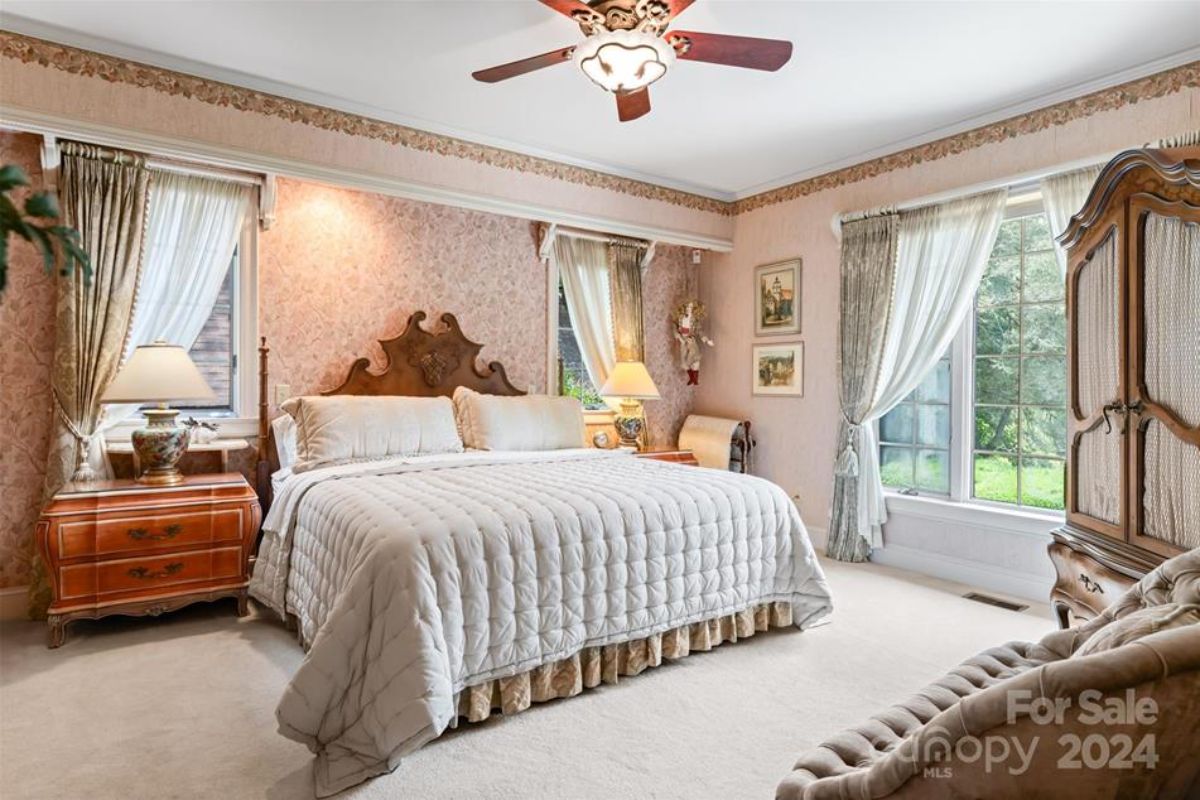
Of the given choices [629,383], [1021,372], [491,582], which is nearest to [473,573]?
[491,582]

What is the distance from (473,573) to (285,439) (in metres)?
2.04

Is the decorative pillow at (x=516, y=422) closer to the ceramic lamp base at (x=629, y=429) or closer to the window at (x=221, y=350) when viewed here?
the ceramic lamp base at (x=629, y=429)

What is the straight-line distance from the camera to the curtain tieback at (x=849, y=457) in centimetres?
450

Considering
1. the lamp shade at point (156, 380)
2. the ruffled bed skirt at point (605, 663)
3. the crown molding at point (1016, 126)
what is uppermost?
the crown molding at point (1016, 126)

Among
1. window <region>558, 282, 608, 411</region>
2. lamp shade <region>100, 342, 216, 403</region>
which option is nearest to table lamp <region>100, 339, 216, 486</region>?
lamp shade <region>100, 342, 216, 403</region>

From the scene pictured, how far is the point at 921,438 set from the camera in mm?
4383

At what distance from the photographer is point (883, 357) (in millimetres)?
4387

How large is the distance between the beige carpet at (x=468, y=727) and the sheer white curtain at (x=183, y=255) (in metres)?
1.39

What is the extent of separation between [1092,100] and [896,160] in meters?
1.12

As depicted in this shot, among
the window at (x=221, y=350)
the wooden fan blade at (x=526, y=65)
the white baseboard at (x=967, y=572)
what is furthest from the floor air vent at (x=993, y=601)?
the window at (x=221, y=350)

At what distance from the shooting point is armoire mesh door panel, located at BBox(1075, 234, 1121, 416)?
2.25 m

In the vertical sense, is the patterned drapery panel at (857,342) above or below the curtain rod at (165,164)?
below

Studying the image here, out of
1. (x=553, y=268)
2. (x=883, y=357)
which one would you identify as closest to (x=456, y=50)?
(x=553, y=268)

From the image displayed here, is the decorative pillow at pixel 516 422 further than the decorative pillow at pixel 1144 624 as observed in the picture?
Yes
